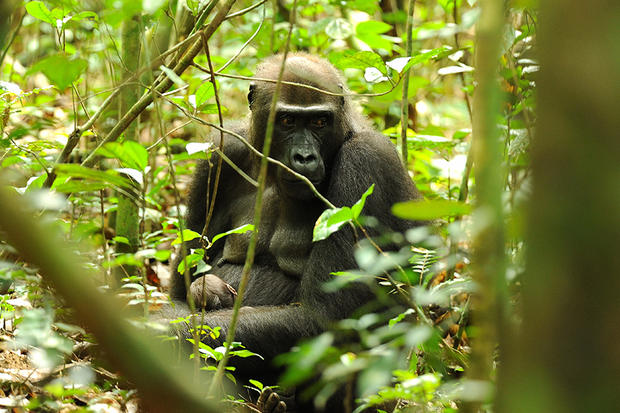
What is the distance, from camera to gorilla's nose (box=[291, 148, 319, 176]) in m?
4.21

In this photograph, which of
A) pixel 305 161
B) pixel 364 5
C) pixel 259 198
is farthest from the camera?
pixel 364 5

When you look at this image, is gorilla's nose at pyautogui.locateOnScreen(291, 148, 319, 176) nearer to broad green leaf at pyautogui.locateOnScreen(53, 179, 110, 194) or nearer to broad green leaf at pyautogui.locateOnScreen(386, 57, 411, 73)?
broad green leaf at pyautogui.locateOnScreen(386, 57, 411, 73)

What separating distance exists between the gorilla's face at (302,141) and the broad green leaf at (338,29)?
182cm

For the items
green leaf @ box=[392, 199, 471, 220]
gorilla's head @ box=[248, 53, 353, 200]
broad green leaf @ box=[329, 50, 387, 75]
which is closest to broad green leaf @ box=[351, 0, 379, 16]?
gorilla's head @ box=[248, 53, 353, 200]

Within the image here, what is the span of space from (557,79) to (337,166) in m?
3.28

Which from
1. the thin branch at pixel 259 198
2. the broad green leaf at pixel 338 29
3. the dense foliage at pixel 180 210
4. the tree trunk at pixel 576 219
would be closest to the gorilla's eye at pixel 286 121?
the dense foliage at pixel 180 210

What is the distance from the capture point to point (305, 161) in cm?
424

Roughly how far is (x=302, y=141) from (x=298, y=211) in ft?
1.83

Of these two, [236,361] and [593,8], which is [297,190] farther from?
[593,8]

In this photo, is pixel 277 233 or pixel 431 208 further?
pixel 277 233

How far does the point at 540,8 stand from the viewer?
1.17 m

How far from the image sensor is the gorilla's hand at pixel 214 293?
4441mm

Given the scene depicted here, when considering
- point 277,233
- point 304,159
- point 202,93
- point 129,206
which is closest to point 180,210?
point 129,206

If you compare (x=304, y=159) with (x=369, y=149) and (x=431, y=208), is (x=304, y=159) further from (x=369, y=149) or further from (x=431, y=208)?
(x=431, y=208)
